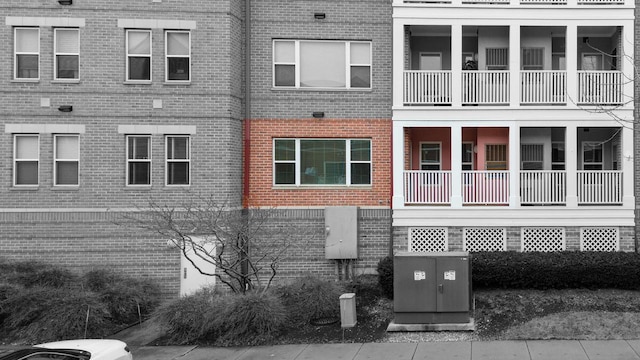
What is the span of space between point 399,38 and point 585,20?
210 inches

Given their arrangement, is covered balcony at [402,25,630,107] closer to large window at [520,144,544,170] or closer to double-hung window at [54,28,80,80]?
large window at [520,144,544,170]

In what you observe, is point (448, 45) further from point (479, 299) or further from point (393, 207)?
point (479, 299)

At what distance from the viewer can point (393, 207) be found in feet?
52.5

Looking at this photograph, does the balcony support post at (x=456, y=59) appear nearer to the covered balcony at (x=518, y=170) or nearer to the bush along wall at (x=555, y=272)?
the covered balcony at (x=518, y=170)

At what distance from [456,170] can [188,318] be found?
8.54 metres

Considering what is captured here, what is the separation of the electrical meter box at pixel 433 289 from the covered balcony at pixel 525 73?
588 cm

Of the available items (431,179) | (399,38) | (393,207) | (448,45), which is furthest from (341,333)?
(448,45)

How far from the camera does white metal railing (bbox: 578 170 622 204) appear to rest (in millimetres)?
15750

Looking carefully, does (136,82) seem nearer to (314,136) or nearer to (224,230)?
(224,230)

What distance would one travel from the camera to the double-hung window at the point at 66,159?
15.7m

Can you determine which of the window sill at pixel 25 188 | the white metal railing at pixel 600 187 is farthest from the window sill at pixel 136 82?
the white metal railing at pixel 600 187

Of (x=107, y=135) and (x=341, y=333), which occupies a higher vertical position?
(x=107, y=135)

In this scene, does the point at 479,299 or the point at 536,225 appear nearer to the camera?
the point at 479,299

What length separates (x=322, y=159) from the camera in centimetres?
1672
